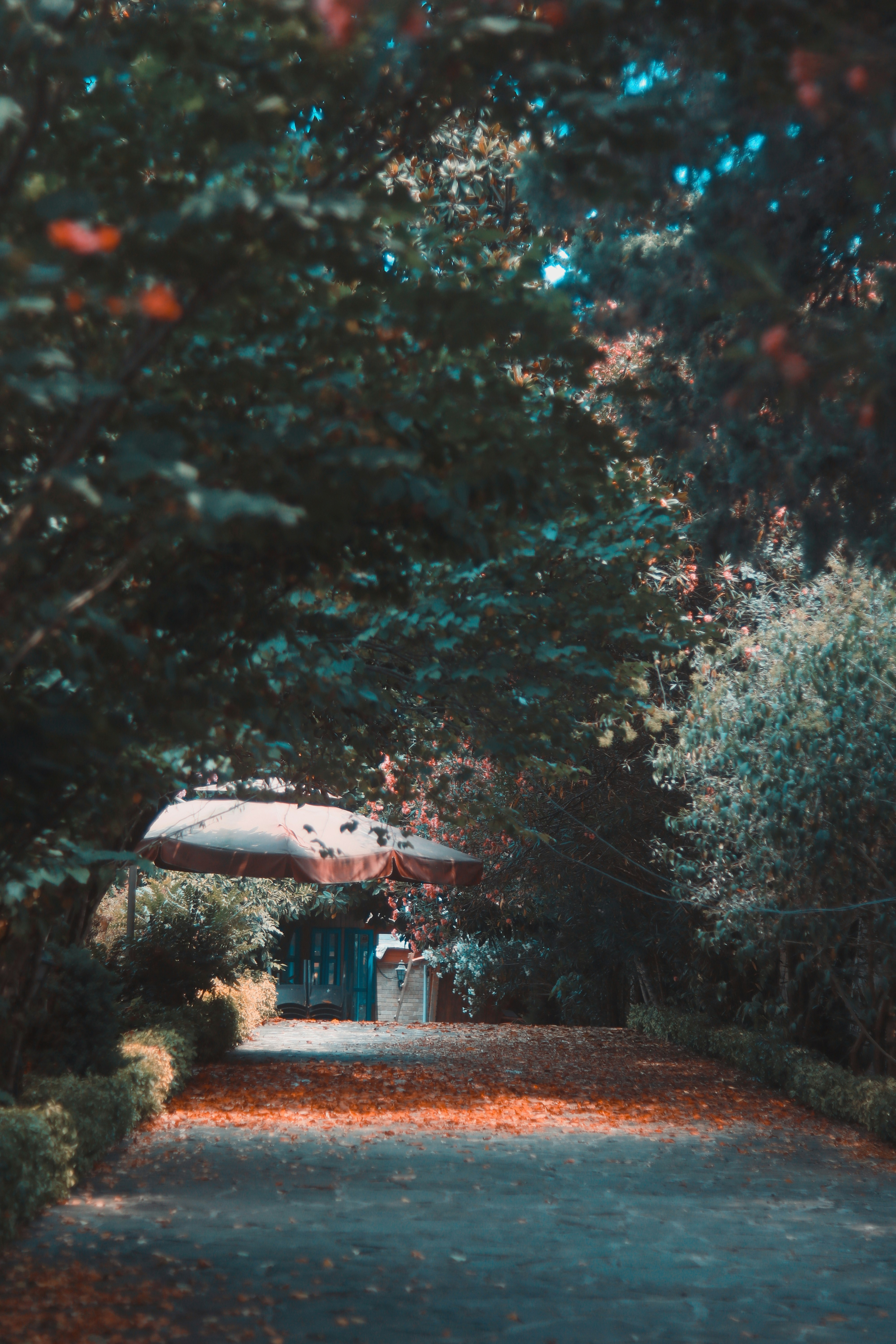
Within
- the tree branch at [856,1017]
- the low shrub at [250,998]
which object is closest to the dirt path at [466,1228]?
the tree branch at [856,1017]

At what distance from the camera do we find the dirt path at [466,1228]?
161 inches

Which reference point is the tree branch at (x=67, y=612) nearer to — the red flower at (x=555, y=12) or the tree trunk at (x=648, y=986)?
the red flower at (x=555, y=12)

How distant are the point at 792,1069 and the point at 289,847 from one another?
16.9 feet

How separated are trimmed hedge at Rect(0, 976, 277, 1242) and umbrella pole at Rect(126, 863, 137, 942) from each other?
0.73 m

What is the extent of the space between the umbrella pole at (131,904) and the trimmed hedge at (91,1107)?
2.40 feet

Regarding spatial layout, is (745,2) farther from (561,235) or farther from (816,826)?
(816,826)

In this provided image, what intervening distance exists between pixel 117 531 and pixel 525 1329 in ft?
10.3

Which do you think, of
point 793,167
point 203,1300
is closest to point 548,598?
point 793,167

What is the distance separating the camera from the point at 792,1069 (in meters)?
10.4

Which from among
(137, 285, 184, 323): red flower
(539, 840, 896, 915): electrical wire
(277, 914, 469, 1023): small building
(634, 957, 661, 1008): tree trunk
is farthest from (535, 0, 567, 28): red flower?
(277, 914, 469, 1023): small building

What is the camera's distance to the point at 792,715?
842 cm

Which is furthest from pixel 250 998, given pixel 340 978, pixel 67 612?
pixel 67 612

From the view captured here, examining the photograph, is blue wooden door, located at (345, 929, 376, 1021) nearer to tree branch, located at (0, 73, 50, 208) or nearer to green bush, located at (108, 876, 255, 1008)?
green bush, located at (108, 876, 255, 1008)

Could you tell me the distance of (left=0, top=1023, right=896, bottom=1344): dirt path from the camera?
4078 mm
